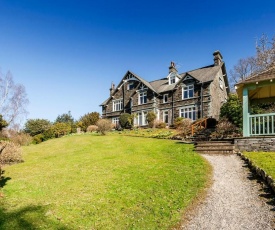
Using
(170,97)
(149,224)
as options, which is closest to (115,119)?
(170,97)

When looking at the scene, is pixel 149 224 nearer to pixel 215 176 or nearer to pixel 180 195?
pixel 180 195

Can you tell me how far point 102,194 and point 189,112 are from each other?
79.3ft

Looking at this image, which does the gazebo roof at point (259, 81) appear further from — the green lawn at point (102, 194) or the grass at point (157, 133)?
the grass at point (157, 133)

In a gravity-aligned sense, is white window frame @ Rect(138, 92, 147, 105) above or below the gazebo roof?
above

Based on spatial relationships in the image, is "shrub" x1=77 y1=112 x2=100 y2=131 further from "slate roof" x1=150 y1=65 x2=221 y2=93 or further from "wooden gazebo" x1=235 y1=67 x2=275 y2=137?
"wooden gazebo" x1=235 y1=67 x2=275 y2=137

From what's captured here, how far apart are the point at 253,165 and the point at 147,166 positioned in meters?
4.22

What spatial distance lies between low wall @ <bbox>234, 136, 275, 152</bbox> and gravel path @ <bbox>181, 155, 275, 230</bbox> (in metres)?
3.39

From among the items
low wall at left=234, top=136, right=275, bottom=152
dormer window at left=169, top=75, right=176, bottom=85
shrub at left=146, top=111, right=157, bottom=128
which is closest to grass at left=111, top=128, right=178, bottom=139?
shrub at left=146, top=111, right=157, bottom=128

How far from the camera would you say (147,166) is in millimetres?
9547

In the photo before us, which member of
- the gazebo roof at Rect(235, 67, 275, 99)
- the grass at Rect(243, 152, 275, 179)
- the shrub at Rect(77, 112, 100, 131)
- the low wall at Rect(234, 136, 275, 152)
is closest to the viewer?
the grass at Rect(243, 152, 275, 179)

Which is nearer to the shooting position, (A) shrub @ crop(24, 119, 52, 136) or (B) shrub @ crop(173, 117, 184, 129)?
(B) shrub @ crop(173, 117, 184, 129)

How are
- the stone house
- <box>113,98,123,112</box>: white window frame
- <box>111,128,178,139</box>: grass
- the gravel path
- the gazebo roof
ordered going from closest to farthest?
the gravel path
the gazebo roof
<box>111,128,178,139</box>: grass
the stone house
<box>113,98,123,112</box>: white window frame

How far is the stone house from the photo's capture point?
92.1ft

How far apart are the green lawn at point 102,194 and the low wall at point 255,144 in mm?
2689
